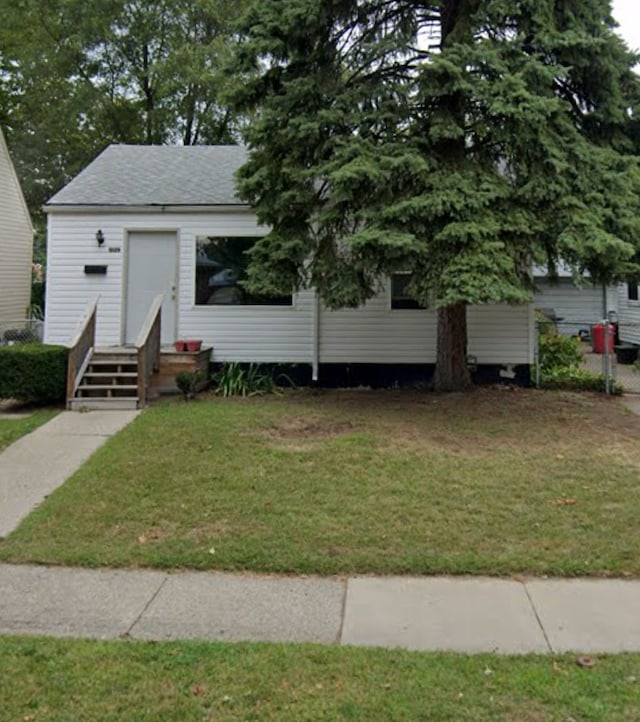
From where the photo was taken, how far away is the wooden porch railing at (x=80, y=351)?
8.96m

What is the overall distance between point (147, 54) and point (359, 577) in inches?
1020

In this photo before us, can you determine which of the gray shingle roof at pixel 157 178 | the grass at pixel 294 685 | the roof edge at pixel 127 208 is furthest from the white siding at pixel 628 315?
the grass at pixel 294 685

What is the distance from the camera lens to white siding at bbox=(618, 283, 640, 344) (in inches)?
624

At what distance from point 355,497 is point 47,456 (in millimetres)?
3535

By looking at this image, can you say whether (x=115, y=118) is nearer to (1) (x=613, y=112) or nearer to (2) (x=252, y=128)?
(2) (x=252, y=128)

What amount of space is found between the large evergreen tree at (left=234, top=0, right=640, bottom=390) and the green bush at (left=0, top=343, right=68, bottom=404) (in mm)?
3322

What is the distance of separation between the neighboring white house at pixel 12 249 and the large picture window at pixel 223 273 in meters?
8.43

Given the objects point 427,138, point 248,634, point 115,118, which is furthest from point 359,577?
point 115,118

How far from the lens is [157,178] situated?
39.5 feet

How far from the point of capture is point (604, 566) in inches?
158

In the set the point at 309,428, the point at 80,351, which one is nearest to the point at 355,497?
the point at 309,428

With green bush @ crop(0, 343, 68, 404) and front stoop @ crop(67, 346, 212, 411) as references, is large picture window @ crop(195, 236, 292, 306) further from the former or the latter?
green bush @ crop(0, 343, 68, 404)

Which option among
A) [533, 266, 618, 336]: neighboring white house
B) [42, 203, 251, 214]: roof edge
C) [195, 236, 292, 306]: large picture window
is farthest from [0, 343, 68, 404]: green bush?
[533, 266, 618, 336]: neighboring white house

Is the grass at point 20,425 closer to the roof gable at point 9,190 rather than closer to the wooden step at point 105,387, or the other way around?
the wooden step at point 105,387
